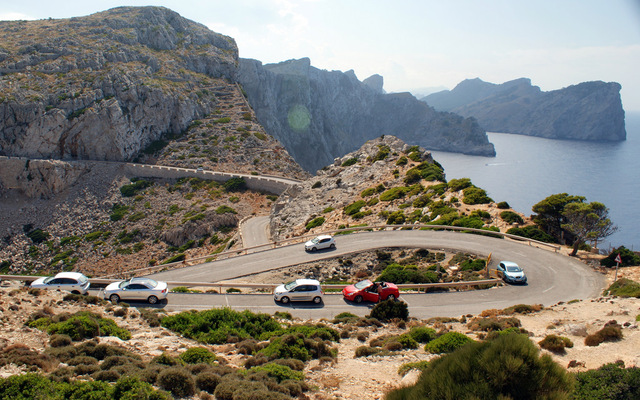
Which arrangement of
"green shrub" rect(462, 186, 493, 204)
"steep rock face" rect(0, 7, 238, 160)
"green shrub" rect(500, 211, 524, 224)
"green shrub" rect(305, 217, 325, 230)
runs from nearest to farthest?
1. "green shrub" rect(500, 211, 524, 224)
2. "green shrub" rect(462, 186, 493, 204)
3. "green shrub" rect(305, 217, 325, 230)
4. "steep rock face" rect(0, 7, 238, 160)

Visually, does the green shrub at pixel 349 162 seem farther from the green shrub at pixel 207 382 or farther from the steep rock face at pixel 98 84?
the green shrub at pixel 207 382

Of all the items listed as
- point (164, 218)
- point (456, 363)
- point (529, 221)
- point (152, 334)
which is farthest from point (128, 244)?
point (456, 363)

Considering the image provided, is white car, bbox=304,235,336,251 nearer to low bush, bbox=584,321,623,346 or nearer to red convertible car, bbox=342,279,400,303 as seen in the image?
red convertible car, bbox=342,279,400,303

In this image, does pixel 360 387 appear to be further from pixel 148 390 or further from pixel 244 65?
pixel 244 65

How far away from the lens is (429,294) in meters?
26.6

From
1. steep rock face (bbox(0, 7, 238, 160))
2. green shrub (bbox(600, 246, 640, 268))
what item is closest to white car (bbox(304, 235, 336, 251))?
green shrub (bbox(600, 246, 640, 268))

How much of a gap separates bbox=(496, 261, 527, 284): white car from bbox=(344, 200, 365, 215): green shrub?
23755 mm

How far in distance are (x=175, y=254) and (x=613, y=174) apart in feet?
563

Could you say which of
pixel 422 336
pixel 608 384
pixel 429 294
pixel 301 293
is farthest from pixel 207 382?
pixel 429 294

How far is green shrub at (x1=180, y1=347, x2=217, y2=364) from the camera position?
14.6 meters

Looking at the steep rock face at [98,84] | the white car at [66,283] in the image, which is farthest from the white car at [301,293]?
the steep rock face at [98,84]

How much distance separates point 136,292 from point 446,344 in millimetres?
18069

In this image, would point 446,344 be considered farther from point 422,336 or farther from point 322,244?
point 322,244

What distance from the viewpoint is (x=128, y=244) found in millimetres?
64375
